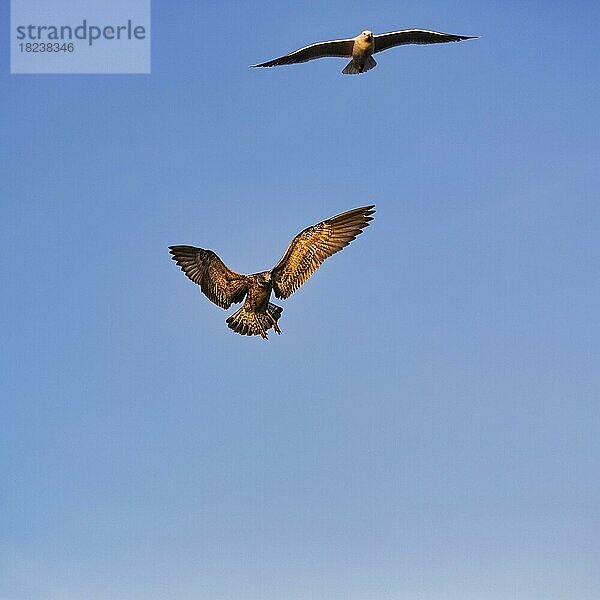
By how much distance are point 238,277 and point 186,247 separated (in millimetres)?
1897

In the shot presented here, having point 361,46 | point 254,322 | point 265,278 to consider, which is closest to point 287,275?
point 265,278

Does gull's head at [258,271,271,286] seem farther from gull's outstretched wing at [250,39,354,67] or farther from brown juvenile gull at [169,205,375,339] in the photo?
gull's outstretched wing at [250,39,354,67]

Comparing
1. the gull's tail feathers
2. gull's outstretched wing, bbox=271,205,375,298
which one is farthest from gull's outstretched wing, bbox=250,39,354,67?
the gull's tail feathers

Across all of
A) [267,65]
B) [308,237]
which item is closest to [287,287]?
[308,237]

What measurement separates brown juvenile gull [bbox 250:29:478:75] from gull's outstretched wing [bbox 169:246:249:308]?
7.11m

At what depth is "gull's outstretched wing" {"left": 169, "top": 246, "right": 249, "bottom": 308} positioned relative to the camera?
35.5 m

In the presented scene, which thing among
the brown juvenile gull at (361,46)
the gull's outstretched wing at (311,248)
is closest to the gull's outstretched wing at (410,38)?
the brown juvenile gull at (361,46)

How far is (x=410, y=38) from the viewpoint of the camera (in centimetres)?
4059

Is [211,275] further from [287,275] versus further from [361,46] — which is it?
[361,46]

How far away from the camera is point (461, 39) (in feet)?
130

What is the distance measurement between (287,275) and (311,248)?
1.01 m

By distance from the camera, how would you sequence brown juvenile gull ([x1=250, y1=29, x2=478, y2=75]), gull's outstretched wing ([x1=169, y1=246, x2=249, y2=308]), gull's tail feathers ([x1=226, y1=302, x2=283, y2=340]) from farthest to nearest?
brown juvenile gull ([x1=250, y1=29, x2=478, y2=75]) → gull's outstretched wing ([x1=169, y1=246, x2=249, y2=308]) → gull's tail feathers ([x1=226, y1=302, x2=283, y2=340])

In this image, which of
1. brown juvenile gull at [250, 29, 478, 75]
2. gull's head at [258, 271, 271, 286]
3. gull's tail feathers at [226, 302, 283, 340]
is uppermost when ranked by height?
brown juvenile gull at [250, 29, 478, 75]

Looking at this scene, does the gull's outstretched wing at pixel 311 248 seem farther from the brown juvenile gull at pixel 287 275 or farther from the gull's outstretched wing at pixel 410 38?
the gull's outstretched wing at pixel 410 38
